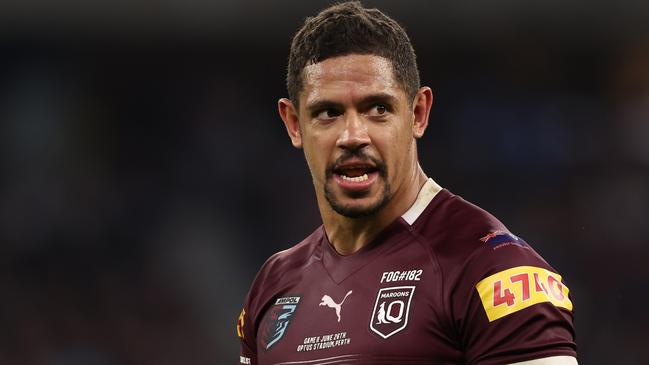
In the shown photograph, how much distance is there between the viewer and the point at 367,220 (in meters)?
3.38

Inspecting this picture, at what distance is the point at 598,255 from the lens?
8133 mm

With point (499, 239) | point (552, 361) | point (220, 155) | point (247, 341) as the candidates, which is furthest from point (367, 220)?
point (220, 155)

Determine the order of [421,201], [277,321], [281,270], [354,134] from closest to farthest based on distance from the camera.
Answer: [354,134] < [421,201] < [277,321] < [281,270]

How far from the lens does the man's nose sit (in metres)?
3.10

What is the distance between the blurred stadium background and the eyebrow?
5044mm

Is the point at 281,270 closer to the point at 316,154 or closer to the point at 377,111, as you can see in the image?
the point at 316,154

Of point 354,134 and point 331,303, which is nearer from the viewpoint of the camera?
point 354,134

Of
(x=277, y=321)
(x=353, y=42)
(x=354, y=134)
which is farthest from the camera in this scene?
(x=277, y=321)

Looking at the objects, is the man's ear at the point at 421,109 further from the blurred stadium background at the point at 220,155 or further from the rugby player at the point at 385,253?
the blurred stadium background at the point at 220,155

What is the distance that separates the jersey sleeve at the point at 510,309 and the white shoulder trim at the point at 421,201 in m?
0.44

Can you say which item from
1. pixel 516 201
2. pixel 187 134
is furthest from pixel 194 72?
pixel 516 201

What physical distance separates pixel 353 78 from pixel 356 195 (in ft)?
1.25

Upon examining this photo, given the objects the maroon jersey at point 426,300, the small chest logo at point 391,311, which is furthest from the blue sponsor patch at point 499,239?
the small chest logo at point 391,311

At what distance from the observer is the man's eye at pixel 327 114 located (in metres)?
3.21
